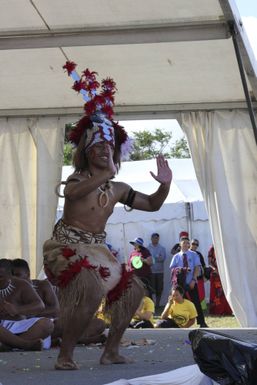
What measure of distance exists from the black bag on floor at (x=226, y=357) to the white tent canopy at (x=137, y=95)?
4840mm

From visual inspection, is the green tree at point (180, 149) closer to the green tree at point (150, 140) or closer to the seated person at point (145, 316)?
the green tree at point (150, 140)

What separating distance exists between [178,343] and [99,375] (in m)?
2.96

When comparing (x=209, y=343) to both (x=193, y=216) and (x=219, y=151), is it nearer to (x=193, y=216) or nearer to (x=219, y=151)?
(x=219, y=151)

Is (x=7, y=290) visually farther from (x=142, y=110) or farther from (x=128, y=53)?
(x=142, y=110)

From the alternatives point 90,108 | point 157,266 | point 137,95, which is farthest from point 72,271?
point 157,266

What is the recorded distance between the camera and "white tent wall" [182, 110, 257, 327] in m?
10.4

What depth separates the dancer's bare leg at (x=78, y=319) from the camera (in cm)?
534

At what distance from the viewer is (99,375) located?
514 centimetres

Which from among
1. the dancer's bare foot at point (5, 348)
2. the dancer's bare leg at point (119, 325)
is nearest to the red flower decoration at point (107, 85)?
the dancer's bare leg at point (119, 325)

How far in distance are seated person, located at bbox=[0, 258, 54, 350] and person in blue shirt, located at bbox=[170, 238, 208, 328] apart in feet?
17.0

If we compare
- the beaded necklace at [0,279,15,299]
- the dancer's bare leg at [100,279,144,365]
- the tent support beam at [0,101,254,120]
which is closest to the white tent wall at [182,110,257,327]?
the tent support beam at [0,101,254,120]

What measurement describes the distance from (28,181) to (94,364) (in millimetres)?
5504

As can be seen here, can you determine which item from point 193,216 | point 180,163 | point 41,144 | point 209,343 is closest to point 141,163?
point 180,163

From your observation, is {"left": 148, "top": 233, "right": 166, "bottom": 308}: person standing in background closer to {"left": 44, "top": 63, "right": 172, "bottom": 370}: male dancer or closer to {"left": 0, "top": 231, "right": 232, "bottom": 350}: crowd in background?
{"left": 0, "top": 231, "right": 232, "bottom": 350}: crowd in background
